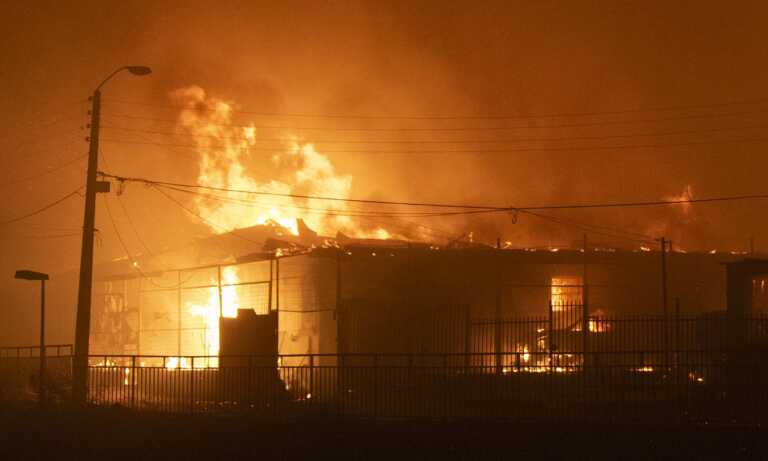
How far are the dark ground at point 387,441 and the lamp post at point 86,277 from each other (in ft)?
18.4

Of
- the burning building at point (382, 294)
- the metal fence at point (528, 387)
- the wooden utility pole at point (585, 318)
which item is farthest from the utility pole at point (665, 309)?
the burning building at point (382, 294)

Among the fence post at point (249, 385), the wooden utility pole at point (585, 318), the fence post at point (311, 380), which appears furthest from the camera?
the fence post at point (249, 385)

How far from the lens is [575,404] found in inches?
835

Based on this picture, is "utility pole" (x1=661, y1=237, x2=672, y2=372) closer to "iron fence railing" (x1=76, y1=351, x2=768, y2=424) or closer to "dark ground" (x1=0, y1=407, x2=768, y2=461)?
"iron fence railing" (x1=76, y1=351, x2=768, y2=424)

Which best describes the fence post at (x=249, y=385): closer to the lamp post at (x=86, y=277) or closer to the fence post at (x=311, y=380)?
the fence post at (x=311, y=380)

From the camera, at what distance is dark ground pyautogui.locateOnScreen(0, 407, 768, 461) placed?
16.9 meters

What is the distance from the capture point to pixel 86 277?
2647cm

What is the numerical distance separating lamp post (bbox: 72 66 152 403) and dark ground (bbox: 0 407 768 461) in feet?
18.4

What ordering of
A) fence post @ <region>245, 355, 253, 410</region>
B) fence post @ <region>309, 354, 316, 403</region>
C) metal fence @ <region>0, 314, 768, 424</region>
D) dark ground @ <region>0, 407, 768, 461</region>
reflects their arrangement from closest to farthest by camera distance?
dark ground @ <region>0, 407, 768, 461</region>, metal fence @ <region>0, 314, 768, 424</region>, fence post @ <region>309, 354, 316, 403</region>, fence post @ <region>245, 355, 253, 410</region>

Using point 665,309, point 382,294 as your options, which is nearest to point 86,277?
point 382,294

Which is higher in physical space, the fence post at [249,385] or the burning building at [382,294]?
the burning building at [382,294]

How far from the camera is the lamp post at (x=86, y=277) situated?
84.9ft

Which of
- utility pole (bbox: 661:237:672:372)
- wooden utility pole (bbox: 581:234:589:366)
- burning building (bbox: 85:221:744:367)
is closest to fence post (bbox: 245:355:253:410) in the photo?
burning building (bbox: 85:221:744:367)

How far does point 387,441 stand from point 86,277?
12.6 meters
